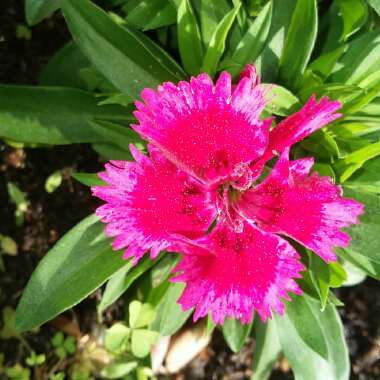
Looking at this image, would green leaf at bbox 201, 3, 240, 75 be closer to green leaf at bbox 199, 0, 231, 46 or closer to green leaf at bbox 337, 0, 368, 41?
green leaf at bbox 199, 0, 231, 46

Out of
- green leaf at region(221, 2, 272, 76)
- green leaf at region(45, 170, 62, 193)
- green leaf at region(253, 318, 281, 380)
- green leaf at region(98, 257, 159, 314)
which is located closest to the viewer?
green leaf at region(221, 2, 272, 76)

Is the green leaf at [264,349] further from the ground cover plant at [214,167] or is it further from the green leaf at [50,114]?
the green leaf at [50,114]

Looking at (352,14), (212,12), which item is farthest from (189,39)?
(352,14)

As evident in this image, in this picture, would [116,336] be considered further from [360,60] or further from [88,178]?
[360,60]


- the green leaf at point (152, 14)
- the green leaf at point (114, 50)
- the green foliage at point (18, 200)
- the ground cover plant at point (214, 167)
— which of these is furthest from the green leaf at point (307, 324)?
the green foliage at point (18, 200)

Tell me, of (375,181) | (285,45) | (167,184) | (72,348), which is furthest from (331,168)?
(72,348)

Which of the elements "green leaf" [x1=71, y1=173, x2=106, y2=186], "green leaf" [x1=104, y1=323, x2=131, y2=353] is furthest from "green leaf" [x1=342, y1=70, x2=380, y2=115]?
"green leaf" [x1=104, y1=323, x2=131, y2=353]
